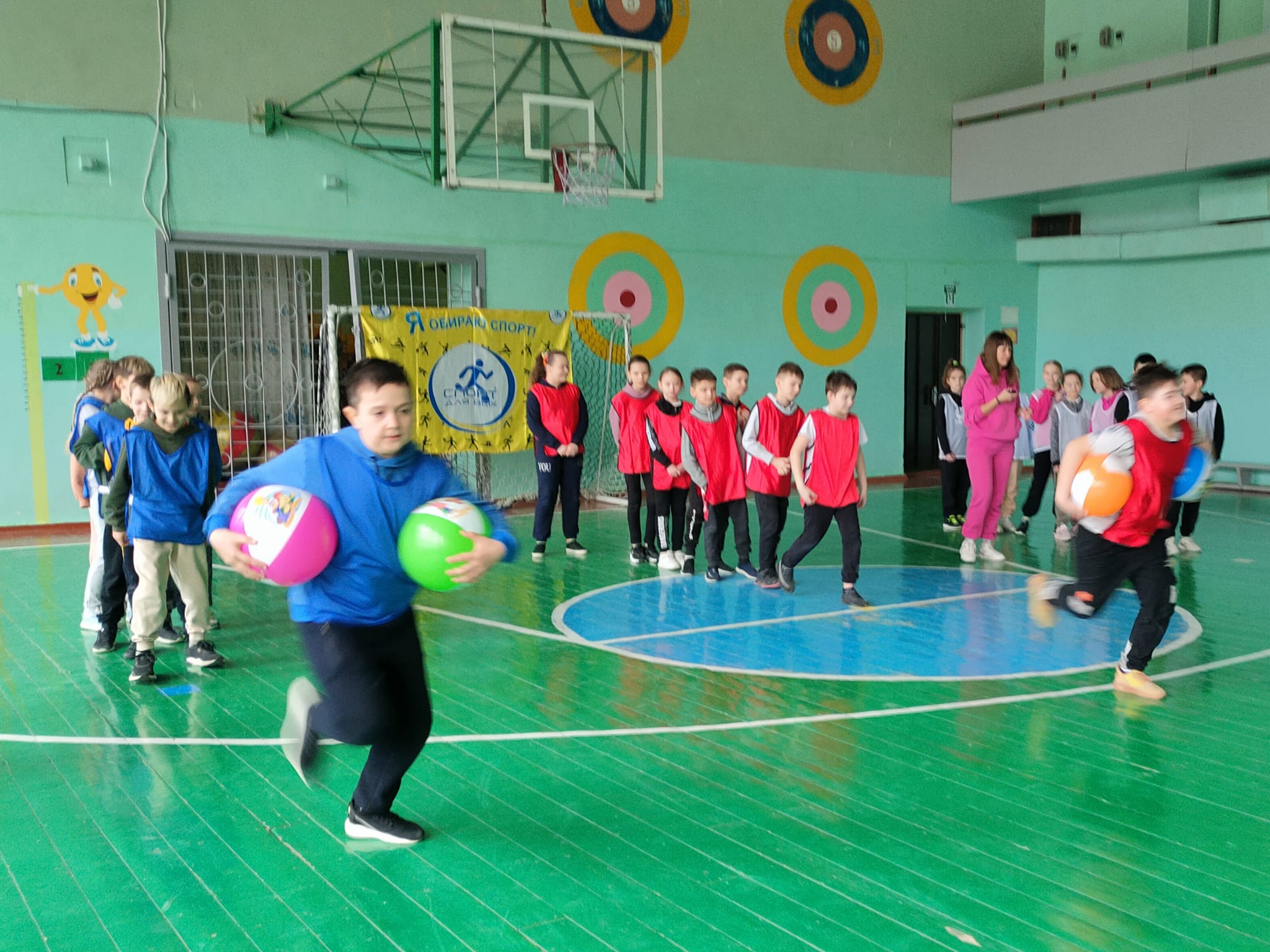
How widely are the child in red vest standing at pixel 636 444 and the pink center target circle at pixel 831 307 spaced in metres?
5.98

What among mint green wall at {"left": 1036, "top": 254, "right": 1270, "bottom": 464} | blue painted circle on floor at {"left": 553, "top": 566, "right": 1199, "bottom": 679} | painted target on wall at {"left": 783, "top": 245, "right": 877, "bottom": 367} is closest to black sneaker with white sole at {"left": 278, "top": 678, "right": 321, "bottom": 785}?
blue painted circle on floor at {"left": 553, "top": 566, "right": 1199, "bottom": 679}

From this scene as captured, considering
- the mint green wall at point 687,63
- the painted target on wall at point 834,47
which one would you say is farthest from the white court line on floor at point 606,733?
the painted target on wall at point 834,47

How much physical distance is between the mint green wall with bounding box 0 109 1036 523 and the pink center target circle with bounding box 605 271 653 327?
52 cm

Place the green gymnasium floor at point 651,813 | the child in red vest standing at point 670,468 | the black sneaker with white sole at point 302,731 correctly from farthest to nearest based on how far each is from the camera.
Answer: the child in red vest standing at point 670,468
the black sneaker with white sole at point 302,731
the green gymnasium floor at point 651,813

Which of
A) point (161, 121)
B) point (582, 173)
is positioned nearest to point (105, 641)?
point (161, 121)

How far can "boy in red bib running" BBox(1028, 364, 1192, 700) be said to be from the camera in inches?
181

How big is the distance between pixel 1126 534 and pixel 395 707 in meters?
3.22

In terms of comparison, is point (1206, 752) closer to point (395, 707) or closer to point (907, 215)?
point (395, 707)

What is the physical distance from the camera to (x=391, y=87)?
438 inches

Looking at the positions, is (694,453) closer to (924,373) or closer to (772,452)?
(772,452)

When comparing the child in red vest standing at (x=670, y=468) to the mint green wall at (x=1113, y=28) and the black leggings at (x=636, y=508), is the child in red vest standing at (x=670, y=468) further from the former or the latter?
the mint green wall at (x=1113, y=28)

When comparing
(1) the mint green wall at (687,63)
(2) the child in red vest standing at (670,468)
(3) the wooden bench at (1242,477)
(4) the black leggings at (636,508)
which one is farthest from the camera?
(3) the wooden bench at (1242,477)

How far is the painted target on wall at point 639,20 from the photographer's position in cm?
1210

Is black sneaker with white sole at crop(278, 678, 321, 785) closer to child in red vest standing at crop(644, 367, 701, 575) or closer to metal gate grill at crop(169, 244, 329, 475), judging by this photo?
child in red vest standing at crop(644, 367, 701, 575)
